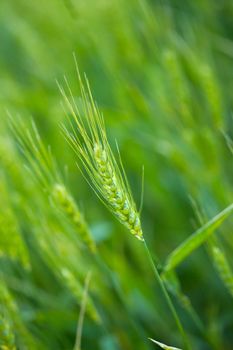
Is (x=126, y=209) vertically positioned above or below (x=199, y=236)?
above

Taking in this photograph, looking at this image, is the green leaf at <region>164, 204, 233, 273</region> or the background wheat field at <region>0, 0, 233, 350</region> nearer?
the green leaf at <region>164, 204, 233, 273</region>

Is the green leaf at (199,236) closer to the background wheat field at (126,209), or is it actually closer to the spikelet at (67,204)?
the background wheat field at (126,209)

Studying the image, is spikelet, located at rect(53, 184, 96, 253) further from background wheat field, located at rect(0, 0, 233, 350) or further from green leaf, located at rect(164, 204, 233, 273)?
green leaf, located at rect(164, 204, 233, 273)

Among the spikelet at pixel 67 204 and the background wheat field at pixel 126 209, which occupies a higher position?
the spikelet at pixel 67 204

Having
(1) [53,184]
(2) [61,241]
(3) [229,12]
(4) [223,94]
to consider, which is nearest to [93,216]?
(2) [61,241]

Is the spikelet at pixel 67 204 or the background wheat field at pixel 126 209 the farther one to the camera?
the background wheat field at pixel 126 209

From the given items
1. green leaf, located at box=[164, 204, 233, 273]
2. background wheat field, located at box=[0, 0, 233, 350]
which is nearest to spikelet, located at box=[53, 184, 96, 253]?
background wheat field, located at box=[0, 0, 233, 350]

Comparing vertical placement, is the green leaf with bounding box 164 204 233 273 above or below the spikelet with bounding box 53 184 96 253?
below

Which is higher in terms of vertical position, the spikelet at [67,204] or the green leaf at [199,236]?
the spikelet at [67,204]

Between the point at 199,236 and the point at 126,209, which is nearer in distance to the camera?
the point at 126,209

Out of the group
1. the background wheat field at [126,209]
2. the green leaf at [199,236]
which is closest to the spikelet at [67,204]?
the background wheat field at [126,209]
